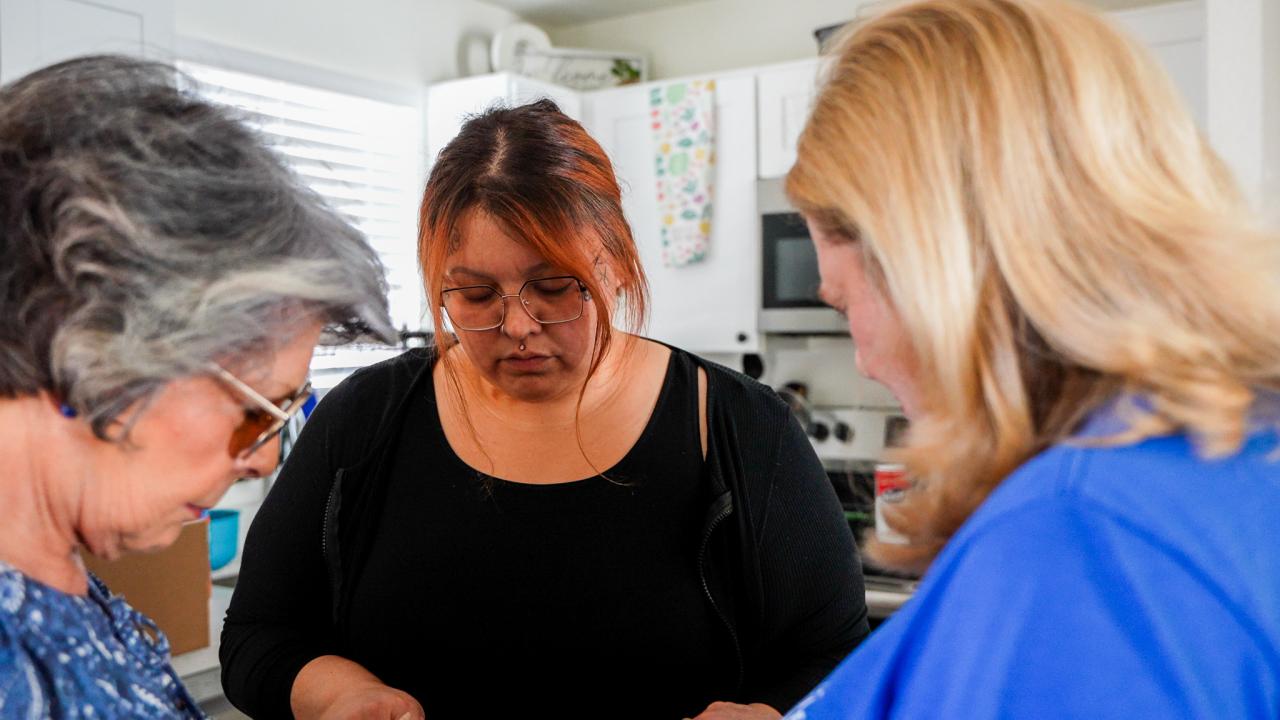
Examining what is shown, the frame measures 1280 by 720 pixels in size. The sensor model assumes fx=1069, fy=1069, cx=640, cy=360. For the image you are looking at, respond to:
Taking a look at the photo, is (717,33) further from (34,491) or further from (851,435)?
(34,491)

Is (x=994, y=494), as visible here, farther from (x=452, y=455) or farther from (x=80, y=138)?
(x=452, y=455)

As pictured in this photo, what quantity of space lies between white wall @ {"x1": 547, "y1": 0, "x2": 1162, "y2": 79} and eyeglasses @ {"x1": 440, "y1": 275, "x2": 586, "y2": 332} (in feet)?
9.31

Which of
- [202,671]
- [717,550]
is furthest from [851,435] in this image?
[717,550]

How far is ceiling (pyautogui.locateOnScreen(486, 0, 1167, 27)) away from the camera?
13.8ft

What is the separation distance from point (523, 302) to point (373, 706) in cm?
49

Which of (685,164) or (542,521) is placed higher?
(685,164)

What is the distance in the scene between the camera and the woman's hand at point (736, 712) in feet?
3.81

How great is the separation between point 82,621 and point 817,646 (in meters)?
0.85

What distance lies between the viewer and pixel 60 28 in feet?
7.95

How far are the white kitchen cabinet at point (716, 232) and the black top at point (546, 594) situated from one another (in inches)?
92.6

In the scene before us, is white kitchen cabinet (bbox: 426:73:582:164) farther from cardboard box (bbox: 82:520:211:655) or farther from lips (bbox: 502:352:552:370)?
lips (bbox: 502:352:552:370)

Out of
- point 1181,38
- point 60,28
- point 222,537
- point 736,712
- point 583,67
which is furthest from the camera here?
point 583,67

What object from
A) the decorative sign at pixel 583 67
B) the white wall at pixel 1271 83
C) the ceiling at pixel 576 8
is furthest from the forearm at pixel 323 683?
the ceiling at pixel 576 8

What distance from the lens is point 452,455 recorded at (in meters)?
1.37
